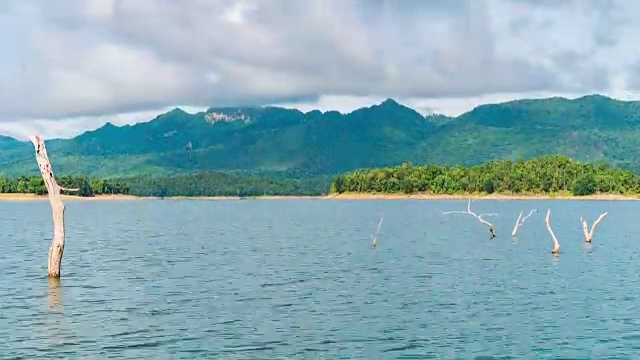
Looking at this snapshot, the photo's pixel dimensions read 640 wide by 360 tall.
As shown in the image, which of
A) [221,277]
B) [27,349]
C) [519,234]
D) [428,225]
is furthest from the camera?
[428,225]

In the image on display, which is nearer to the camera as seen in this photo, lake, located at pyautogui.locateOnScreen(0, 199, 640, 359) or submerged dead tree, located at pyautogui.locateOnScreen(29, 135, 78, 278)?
lake, located at pyautogui.locateOnScreen(0, 199, 640, 359)

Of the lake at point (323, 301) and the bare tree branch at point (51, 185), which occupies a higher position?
the bare tree branch at point (51, 185)

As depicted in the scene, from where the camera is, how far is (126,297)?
50562 mm

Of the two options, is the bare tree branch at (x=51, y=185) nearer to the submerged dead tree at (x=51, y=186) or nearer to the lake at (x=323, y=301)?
the submerged dead tree at (x=51, y=186)

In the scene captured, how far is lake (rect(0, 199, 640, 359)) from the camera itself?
119ft

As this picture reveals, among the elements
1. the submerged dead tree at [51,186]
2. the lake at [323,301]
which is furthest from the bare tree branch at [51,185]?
the lake at [323,301]

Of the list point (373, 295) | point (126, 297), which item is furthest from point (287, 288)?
point (126, 297)

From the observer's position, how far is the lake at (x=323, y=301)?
3612cm

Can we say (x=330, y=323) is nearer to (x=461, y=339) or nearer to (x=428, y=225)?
(x=461, y=339)

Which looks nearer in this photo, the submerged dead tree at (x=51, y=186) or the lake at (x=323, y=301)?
the lake at (x=323, y=301)

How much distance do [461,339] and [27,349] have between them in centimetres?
1796

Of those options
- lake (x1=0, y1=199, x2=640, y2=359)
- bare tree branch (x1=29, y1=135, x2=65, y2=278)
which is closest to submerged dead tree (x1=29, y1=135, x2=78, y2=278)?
bare tree branch (x1=29, y1=135, x2=65, y2=278)

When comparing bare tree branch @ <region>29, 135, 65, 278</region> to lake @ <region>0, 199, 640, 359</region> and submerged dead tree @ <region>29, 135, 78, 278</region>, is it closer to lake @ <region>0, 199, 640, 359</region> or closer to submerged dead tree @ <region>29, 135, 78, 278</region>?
submerged dead tree @ <region>29, 135, 78, 278</region>

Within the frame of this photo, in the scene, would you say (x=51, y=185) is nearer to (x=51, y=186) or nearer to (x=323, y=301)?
(x=51, y=186)
